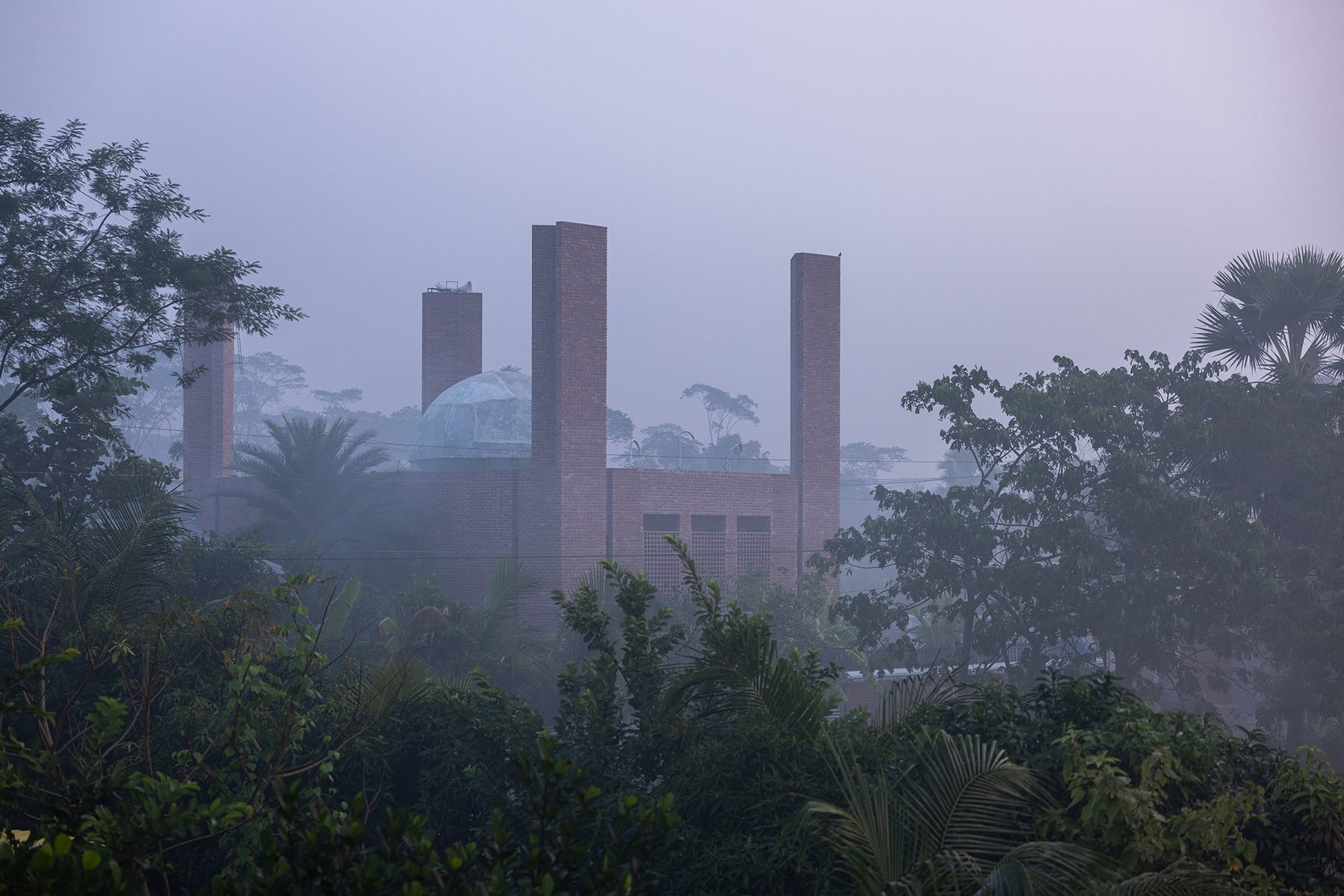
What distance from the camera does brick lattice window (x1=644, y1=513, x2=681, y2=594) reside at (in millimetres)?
29719

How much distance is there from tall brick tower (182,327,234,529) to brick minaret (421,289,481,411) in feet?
21.8

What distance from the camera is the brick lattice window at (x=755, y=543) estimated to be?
3109 cm

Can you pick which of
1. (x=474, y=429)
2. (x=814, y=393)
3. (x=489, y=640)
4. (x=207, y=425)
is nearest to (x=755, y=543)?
(x=814, y=393)

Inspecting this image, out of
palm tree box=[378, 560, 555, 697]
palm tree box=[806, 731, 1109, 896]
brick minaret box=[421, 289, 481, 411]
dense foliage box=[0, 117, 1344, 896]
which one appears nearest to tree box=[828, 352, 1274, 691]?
dense foliage box=[0, 117, 1344, 896]

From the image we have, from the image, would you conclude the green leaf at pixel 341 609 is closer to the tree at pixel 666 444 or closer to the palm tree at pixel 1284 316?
the palm tree at pixel 1284 316

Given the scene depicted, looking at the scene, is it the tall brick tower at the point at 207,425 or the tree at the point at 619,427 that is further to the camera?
the tree at the point at 619,427

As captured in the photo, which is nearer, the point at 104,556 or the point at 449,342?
the point at 104,556

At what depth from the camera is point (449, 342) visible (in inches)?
1485

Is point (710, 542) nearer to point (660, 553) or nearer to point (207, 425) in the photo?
point (660, 553)

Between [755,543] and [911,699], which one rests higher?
[911,699]

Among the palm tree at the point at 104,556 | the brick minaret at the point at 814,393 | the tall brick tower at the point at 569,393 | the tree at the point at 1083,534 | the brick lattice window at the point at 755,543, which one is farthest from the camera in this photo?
the brick minaret at the point at 814,393

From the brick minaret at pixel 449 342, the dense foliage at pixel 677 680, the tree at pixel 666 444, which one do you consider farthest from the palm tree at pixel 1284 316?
the tree at pixel 666 444

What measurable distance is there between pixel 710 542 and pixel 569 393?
6103 mm

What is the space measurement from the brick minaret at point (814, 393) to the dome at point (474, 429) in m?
8.33
